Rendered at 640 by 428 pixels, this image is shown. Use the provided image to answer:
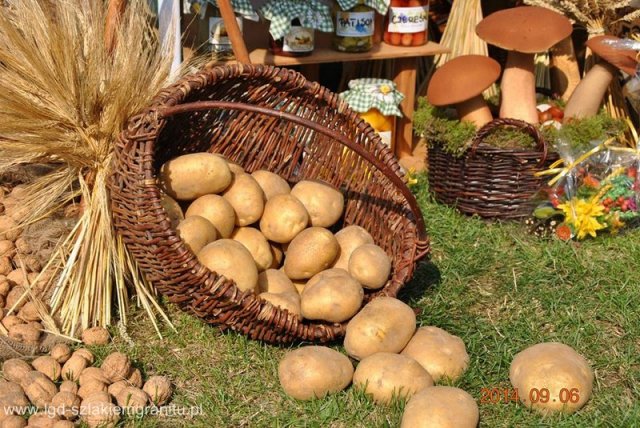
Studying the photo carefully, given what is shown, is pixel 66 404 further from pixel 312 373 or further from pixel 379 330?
pixel 379 330

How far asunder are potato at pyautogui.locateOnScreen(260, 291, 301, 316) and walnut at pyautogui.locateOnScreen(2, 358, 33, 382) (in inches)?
28.3

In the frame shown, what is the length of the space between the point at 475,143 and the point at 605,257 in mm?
697

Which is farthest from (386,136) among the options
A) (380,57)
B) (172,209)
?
(172,209)

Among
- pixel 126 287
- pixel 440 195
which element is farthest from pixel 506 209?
pixel 126 287

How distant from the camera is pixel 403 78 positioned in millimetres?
4359

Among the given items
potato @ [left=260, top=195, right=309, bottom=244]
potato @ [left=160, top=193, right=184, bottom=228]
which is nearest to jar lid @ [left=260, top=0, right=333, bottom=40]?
potato @ [left=260, top=195, right=309, bottom=244]

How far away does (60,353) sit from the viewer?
258cm

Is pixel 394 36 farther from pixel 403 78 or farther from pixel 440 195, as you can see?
pixel 440 195

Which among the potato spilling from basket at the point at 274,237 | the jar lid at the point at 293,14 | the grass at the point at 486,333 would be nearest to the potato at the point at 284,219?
the potato spilling from basket at the point at 274,237

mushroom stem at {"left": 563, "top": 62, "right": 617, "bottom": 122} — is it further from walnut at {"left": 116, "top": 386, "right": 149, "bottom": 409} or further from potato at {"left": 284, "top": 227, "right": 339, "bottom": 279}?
walnut at {"left": 116, "top": 386, "right": 149, "bottom": 409}

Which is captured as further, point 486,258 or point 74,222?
point 486,258

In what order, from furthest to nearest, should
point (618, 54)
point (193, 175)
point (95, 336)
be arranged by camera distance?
point (618, 54) → point (193, 175) → point (95, 336)

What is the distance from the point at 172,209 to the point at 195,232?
7.3 inches

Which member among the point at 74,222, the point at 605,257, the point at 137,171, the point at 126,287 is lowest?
the point at 605,257
